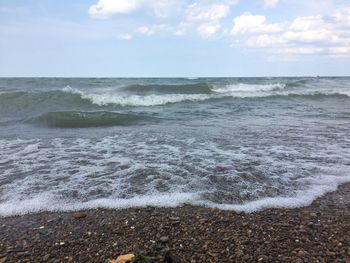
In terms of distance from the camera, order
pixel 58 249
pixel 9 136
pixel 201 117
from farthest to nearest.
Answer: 1. pixel 201 117
2. pixel 9 136
3. pixel 58 249

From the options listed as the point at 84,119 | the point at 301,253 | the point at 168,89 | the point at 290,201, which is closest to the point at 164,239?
the point at 301,253

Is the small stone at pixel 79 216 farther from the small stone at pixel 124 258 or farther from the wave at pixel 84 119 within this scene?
the wave at pixel 84 119

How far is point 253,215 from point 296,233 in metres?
0.61

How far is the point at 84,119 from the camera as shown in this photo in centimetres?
1239

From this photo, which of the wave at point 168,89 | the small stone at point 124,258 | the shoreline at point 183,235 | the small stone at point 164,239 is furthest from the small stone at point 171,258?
the wave at point 168,89

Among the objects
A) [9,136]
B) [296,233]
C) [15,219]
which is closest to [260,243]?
[296,233]

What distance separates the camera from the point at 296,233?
150 inches

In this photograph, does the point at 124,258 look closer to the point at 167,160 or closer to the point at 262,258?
the point at 262,258

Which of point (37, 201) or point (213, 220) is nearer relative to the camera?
point (213, 220)

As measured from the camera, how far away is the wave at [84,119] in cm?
1185

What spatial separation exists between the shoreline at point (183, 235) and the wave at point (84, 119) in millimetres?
7692

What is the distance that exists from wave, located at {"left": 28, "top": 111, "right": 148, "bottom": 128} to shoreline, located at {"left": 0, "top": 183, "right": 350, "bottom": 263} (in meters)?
7.69

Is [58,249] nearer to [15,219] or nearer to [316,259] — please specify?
[15,219]

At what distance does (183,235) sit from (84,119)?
9.26m
